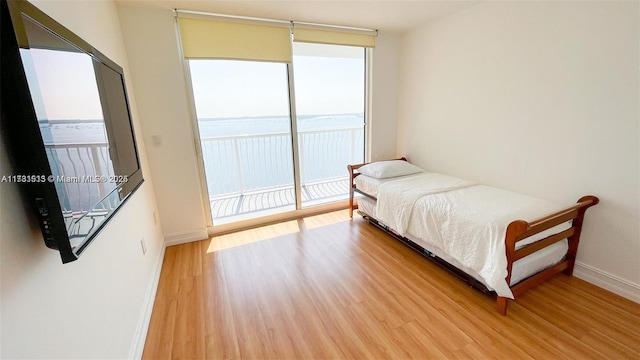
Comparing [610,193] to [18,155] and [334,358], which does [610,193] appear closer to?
[334,358]

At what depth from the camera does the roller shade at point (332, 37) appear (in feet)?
9.31

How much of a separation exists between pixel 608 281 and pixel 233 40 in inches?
146

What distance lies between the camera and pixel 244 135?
371 cm

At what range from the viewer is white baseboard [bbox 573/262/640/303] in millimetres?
1775

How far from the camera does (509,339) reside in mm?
1517

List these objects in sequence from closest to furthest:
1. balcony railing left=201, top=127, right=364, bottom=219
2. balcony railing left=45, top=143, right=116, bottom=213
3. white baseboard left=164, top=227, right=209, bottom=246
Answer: balcony railing left=45, top=143, right=116, bottom=213, white baseboard left=164, top=227, right=209, bottom=246, balcony railing left=201, top=127, right=364, bottom=219

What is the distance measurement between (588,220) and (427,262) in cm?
120

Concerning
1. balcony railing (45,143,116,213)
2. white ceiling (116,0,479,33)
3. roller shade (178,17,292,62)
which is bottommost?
balcony railing (45,143,116,213)

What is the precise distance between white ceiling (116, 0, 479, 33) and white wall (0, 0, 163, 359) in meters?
0.71

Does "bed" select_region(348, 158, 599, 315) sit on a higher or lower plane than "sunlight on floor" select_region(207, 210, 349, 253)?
higher

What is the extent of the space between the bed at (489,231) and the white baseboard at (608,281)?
0.07 metres

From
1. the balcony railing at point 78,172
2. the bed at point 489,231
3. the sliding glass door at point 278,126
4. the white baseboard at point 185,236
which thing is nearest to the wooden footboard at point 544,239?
the bed at point 489,231

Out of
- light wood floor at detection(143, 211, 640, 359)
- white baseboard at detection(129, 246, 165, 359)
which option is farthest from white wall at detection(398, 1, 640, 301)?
white baseboard at detection(129, 246, 165, 359)

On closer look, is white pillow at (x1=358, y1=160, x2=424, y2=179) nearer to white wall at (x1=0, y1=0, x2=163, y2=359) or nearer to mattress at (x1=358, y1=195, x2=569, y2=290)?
mattress at (x1=358, y1=195, x2=569, y2=290)
